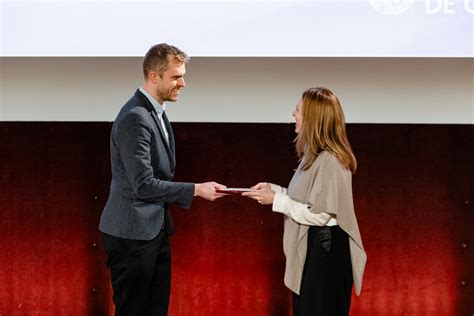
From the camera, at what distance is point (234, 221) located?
127 inches

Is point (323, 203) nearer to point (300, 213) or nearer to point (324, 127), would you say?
point (300, 213)

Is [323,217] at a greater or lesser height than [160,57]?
lesser

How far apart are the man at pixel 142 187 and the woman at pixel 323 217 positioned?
0.33m

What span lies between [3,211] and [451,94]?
2209mm

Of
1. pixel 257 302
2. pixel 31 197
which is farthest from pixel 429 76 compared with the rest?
pixel 31 197

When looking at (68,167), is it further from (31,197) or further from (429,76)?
(429,76)

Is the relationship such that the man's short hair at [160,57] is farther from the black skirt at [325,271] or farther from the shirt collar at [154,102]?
the black skirt at [325,271]

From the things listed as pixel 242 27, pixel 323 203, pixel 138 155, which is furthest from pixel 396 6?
pixel 138 155

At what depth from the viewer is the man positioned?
2205mm

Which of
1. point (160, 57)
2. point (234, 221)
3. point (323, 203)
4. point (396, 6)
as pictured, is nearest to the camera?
point (323, 203)

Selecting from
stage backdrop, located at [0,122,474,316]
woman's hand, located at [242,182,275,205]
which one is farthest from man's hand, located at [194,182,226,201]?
stage backdrop, located at [0,122,474,316]

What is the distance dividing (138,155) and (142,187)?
0.11 meters

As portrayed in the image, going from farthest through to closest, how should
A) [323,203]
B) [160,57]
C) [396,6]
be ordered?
[396,6] → [160,57] → [323,203]

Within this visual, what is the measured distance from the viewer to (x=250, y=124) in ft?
10.3
